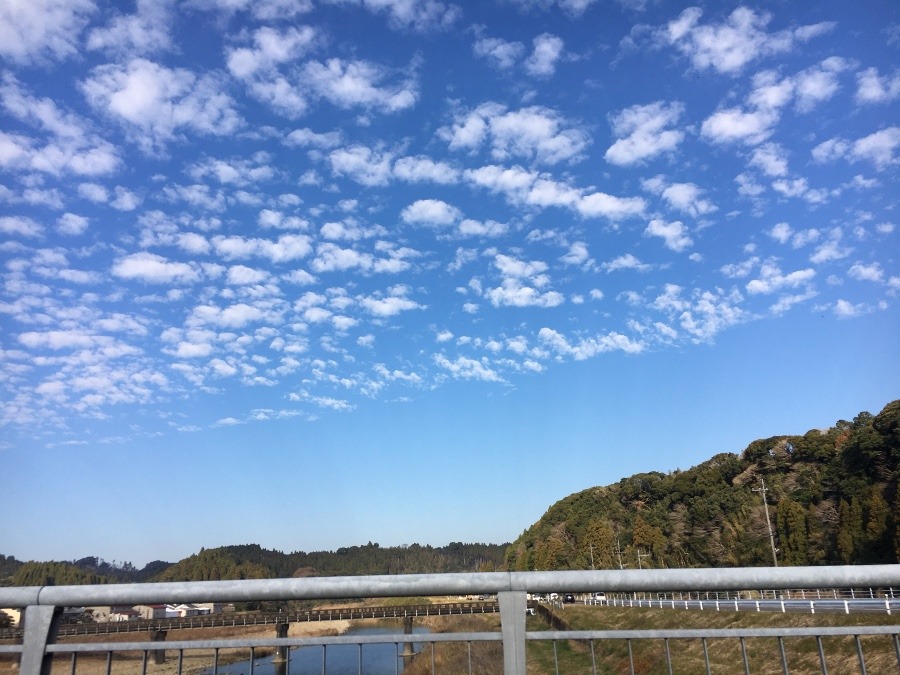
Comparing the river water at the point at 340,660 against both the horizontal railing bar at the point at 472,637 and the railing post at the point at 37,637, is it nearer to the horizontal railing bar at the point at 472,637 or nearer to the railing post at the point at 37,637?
the horizontal railing bar at the point at 472,637

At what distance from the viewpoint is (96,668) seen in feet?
12.8

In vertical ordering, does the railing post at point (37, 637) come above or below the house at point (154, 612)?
above

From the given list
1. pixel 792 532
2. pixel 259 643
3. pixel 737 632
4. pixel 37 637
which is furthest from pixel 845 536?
pixel 37 637

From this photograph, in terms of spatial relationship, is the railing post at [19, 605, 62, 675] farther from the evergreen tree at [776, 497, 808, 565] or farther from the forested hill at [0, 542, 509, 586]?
the forested hill at [0, 542, 509, 586]

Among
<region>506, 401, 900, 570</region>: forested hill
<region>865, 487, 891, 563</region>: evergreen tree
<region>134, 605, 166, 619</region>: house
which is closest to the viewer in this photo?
<region>134, 605, 166, 619</region>: house

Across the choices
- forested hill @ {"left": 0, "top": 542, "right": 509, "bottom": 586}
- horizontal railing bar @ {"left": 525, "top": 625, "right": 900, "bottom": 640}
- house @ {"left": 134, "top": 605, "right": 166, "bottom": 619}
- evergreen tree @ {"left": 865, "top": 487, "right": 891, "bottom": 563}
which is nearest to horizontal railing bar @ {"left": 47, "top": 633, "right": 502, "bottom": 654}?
horizontal railing bar @ {"left": 525, "top": 625, "right": 900, "bottom": 640}

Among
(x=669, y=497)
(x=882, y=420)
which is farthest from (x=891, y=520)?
(x=669, y=497)

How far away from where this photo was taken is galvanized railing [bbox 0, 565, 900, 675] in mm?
3303

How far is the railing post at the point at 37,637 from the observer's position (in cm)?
362

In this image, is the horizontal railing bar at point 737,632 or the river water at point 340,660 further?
the river water at point 340,660

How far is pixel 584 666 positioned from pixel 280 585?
1.86m

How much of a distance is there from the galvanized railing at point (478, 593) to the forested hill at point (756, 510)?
47154 mm

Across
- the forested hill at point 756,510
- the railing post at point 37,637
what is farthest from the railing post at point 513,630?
the forested hill at point 756,510

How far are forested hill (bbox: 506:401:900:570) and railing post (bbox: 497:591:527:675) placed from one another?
47.7 metres
